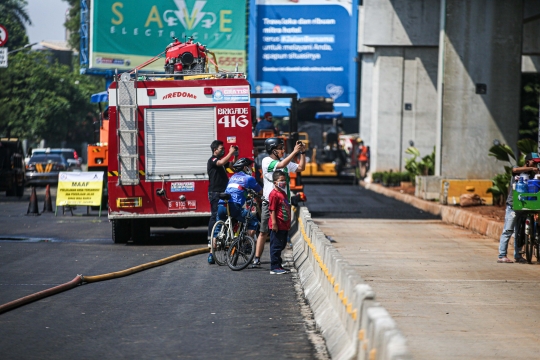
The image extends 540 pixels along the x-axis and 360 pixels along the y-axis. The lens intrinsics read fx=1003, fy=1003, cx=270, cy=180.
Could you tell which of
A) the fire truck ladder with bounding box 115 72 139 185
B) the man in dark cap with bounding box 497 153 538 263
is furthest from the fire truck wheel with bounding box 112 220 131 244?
the man in dark cap with bounding box 497 153 538 263

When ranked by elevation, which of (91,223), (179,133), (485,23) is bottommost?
(91,223)

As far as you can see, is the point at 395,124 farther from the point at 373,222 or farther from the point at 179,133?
the point at 179,133

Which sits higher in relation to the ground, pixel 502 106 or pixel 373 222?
pixel 502 106

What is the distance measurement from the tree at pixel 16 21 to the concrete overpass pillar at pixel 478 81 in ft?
184

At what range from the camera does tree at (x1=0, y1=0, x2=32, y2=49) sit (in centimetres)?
8069

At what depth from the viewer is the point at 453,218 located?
82.5 feet

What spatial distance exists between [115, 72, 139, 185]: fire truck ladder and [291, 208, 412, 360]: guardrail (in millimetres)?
6028

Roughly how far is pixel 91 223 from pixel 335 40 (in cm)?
3539

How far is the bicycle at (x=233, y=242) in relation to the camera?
14.6m

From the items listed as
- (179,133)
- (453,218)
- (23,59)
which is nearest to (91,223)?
(179,133)

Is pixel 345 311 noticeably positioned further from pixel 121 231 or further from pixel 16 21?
pixel 16 21

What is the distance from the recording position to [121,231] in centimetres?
1911

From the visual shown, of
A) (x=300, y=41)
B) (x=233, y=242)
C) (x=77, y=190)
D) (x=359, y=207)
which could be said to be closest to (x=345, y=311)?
(x=233, y=242)

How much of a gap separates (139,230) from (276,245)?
5.99 m
